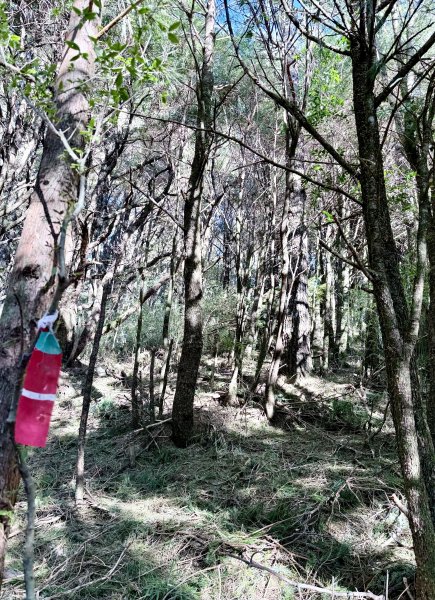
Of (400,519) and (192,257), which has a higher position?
(192,257)

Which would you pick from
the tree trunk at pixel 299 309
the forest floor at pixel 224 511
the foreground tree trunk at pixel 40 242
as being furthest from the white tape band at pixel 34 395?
the tree trunk at pixel 299 309

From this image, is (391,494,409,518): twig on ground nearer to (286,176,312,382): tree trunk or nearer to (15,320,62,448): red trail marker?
(15,320,62,448): red trail marker

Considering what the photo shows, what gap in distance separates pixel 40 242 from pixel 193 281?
3.14m

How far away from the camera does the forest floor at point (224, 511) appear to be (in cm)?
275

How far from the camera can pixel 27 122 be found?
6.32 meters

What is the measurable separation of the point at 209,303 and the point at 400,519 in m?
6.17

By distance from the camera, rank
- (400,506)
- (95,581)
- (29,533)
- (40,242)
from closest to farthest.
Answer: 1. (29,533)
2. (400,506)
3. (40,242)
4. (95,581)

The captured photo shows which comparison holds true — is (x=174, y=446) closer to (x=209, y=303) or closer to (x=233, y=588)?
(x=233, y=588)

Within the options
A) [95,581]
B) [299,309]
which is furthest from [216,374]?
[95,581]

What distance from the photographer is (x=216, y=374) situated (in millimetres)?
8375

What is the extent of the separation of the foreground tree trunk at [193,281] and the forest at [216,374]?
0.08 ft

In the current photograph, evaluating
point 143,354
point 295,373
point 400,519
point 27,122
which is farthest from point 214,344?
point 400,519

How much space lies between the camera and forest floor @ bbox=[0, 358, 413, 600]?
2.75 m

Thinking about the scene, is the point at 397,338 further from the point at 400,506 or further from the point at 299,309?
the point at 299,309
